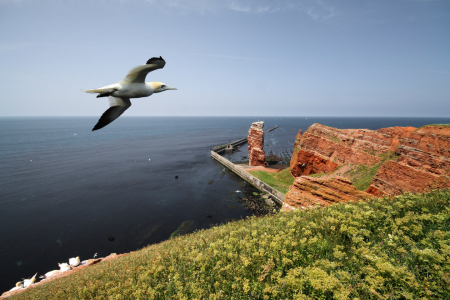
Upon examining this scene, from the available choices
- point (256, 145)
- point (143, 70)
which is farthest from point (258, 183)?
point (143, 70)

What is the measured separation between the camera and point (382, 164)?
18734mm

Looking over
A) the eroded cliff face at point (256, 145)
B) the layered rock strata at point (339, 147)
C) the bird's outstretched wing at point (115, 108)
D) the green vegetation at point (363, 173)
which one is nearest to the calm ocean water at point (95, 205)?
the eroded cliff face at point (256, 145)

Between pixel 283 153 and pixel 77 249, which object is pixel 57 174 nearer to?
pixel 77 249

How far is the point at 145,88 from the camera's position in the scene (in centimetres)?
441

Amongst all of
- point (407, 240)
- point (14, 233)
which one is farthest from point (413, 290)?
point (14, 233)

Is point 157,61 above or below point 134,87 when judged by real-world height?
above

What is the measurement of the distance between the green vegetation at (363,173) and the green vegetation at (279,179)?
35.5 ft

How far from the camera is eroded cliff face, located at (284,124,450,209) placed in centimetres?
1457

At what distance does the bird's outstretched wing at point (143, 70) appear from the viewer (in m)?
4.13

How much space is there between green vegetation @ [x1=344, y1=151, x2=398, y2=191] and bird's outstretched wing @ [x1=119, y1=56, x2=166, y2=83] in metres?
24.7

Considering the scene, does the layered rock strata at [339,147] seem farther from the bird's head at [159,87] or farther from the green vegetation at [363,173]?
the bird's head at [159,87]

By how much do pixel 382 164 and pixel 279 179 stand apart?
773 inches

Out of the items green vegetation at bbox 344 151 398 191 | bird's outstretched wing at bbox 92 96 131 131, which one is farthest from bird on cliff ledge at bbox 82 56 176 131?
green vegetation at bbox 344 151 398 191

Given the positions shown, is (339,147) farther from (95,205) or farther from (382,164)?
(95,205)
